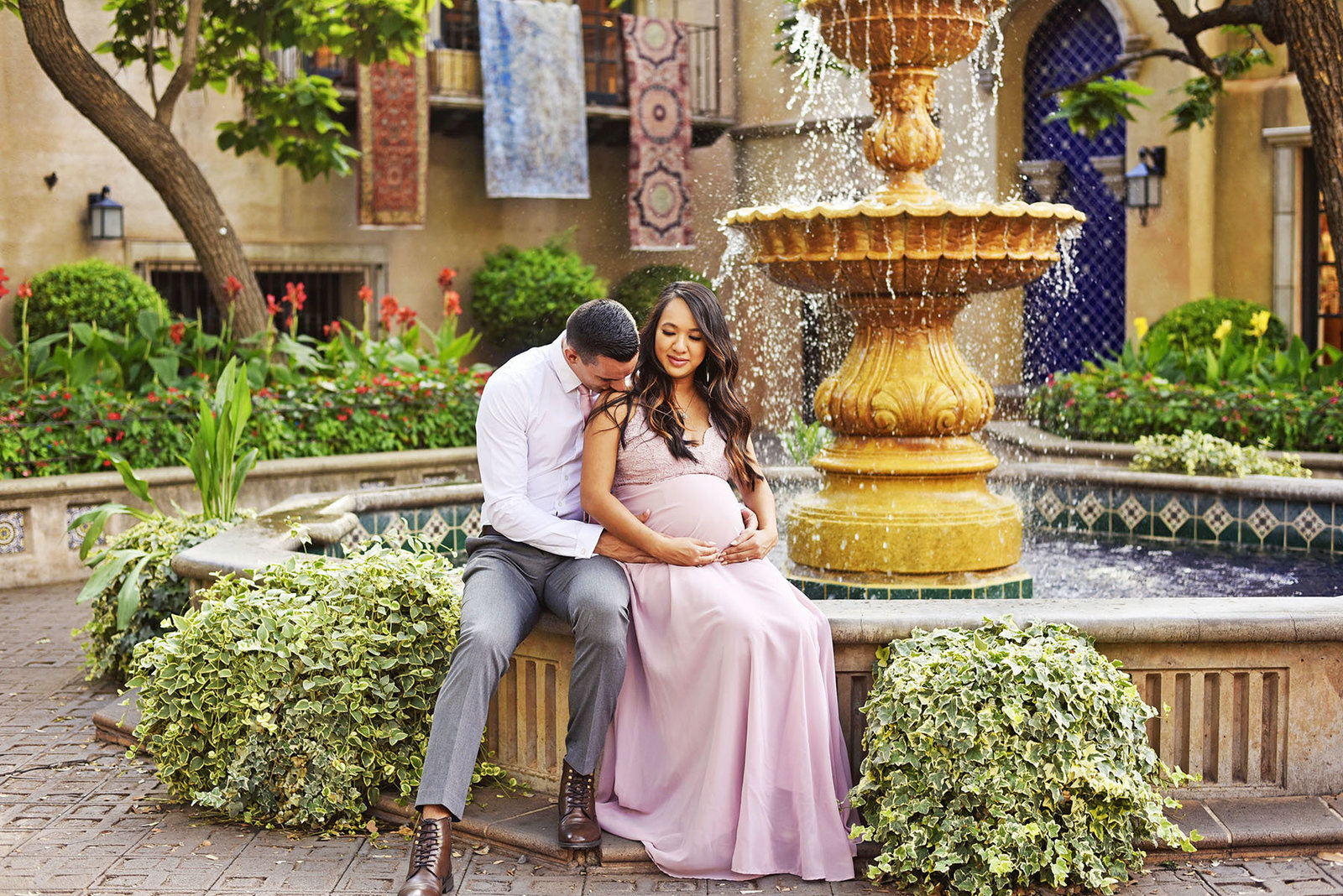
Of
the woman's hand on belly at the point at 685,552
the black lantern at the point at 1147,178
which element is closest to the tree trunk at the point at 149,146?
the woman's hand on belly at the point at 685,552

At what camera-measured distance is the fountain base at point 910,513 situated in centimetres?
554

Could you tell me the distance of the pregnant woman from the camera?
12.4ft

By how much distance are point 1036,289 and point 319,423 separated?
10274 millimetres

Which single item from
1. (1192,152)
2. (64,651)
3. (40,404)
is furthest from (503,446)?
(1192,152)

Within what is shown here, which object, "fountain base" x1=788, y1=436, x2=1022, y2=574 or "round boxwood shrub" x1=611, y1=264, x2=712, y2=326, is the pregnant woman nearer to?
"fountain base" x1=788, y1=436, x2=1022, y2=574

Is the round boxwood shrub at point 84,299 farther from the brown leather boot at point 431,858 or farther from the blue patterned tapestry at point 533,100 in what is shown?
the brown leather boot at point 431,858

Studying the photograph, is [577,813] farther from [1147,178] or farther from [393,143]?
[393,143]

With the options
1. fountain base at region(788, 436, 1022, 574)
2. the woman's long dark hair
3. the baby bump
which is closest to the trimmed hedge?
fountain base at region(788, 436, 1022, 574)

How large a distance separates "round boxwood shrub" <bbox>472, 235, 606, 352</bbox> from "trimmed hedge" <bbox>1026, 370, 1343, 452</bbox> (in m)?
6.39

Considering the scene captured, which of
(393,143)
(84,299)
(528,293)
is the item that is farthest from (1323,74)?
(84,299)

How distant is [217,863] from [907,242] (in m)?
3.09

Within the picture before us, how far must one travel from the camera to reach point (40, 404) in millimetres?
8680

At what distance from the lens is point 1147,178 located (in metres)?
14.4

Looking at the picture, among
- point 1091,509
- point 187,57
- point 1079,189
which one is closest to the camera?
point 1091,509
